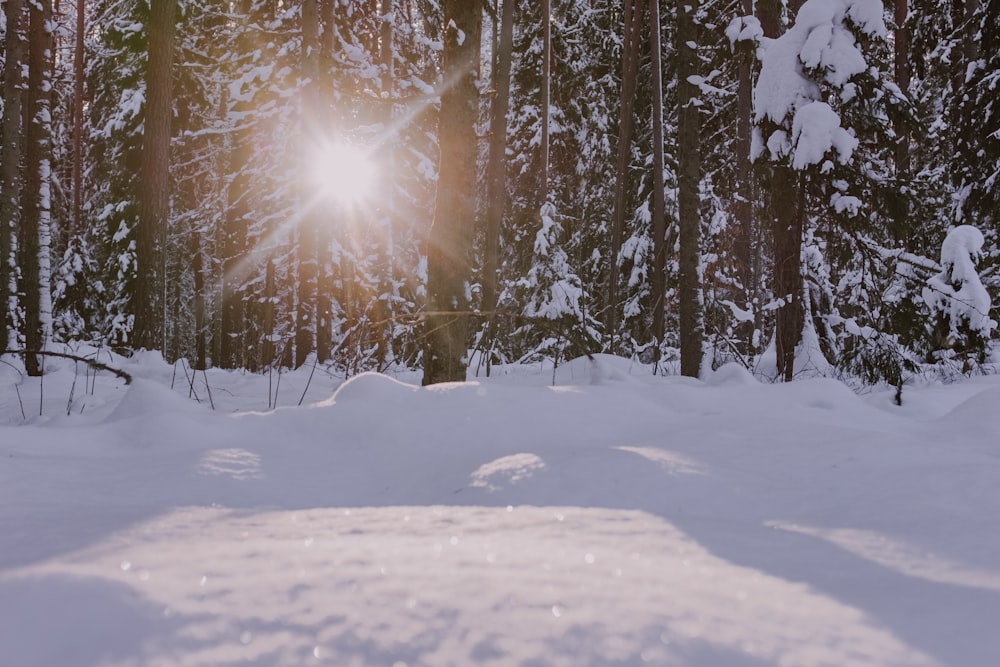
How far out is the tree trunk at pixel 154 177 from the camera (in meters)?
9.67

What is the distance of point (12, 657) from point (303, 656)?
41 cm

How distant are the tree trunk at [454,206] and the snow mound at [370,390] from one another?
5.80 ft

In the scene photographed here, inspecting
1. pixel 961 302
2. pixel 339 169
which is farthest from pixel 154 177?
pixel 961 302

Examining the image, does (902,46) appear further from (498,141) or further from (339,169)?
(339,169)

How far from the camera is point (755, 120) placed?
8.04m

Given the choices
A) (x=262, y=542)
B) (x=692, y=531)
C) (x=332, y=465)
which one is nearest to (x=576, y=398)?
(x=332, y=465)

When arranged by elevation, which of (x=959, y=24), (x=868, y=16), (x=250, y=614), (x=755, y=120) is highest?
(x=959, y=24)

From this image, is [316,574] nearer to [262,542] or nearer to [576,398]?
[262,542]

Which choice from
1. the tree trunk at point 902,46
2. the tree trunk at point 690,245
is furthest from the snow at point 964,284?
the tree trunk at point 902,46

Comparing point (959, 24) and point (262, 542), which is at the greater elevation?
point (959, 24)

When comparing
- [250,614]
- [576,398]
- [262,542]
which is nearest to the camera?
[250,614]

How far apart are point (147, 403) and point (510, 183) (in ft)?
61.1

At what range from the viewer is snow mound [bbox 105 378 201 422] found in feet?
12.6

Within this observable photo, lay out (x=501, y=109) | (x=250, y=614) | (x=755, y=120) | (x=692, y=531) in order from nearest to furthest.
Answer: (x=250, y=614) → (x=692, y=531) → (x=755, y=120) → (x=501, y=109)
